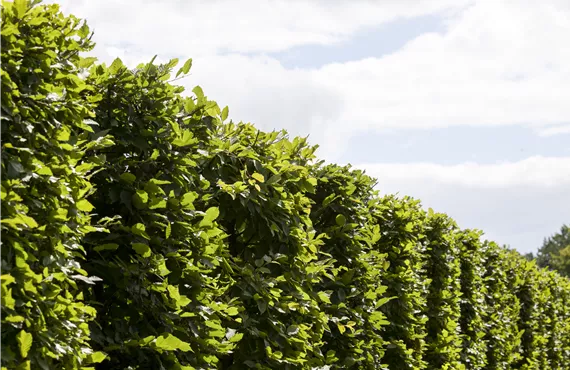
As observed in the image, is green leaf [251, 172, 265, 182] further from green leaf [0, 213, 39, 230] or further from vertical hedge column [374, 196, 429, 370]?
vertical hedge column [374, 196, 429, 370]

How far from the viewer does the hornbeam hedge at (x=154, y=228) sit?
3859mm

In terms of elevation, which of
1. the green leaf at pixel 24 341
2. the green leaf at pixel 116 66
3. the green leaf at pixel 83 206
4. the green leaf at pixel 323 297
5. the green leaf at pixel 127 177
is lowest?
the green leaf at pixel 24 341

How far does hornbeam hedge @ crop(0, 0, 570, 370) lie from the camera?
386 centimetres

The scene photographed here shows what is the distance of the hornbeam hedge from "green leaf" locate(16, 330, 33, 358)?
10mm

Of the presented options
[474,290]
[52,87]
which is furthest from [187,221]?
[474,290]

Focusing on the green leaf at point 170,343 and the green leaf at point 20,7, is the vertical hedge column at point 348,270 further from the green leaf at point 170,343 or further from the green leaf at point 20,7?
the green leaf at point 20,7

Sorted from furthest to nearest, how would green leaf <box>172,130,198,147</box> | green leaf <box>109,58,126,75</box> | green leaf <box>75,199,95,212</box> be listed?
green leaf <box>172,130,198,147</box> < green leaf <box>109,58,126,75</box> < green leaf <box>75,199,95,212</box>

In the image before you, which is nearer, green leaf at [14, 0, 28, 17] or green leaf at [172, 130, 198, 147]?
green leaf at [14, 0, 28, 17]

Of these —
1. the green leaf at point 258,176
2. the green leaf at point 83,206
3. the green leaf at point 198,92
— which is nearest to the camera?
the green leaf at point 83,206

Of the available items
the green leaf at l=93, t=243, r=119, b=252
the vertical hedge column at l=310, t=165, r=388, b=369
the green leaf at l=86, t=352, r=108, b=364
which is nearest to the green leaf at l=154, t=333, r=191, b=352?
the green leaf at l=86, t=352, r=108, b=364

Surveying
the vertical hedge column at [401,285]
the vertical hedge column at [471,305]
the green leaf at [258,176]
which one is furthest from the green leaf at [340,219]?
the vertical hedge column at [471,305]

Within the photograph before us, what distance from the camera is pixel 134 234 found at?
4.85m

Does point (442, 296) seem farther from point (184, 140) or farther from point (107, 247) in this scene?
point (107, 247)

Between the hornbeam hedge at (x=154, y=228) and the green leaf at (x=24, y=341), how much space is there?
0.01m
